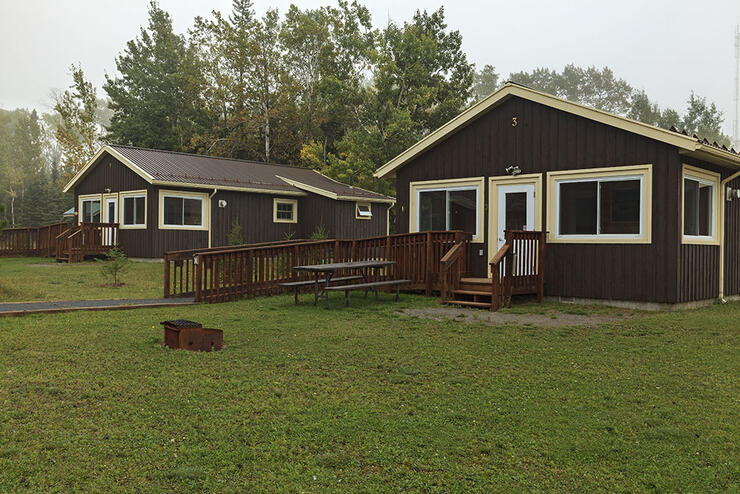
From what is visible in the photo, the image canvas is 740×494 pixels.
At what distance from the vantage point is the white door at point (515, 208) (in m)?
11.3

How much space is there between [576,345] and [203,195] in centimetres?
1643

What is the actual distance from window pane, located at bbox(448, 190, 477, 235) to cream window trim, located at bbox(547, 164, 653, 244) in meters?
1.63

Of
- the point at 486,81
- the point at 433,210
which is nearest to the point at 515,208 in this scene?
the point at 433,210

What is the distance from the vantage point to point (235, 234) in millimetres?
19906

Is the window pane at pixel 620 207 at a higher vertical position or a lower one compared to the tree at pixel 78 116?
lower

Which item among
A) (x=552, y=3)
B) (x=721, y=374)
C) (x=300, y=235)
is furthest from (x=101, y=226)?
(x=552, y=3)

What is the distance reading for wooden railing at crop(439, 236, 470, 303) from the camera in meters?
10.5

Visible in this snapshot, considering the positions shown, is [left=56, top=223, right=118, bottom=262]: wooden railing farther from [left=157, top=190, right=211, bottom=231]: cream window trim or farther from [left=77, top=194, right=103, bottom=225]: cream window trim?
[left=157, top=190, right=211, bottom=231]: cream window trim

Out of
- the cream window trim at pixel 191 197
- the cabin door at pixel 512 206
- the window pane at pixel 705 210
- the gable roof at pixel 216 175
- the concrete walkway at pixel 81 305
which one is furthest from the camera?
the gable roof at pixel 216 175

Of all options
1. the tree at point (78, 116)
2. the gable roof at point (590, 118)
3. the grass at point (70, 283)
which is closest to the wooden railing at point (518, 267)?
the gable roof at point (590, 118)

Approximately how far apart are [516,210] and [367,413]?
8133 mm

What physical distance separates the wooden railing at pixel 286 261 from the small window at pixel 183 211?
8.17 metres

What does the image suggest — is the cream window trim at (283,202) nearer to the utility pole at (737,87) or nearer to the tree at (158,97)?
the tree at (158,97)

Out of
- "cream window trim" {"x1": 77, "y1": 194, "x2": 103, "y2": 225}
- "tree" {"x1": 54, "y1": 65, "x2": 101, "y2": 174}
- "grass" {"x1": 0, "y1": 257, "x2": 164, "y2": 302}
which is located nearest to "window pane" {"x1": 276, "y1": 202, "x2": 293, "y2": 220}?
"cream window trim" {"x1": 77, "y1": 194, "x2": 103, "y2": 225}
